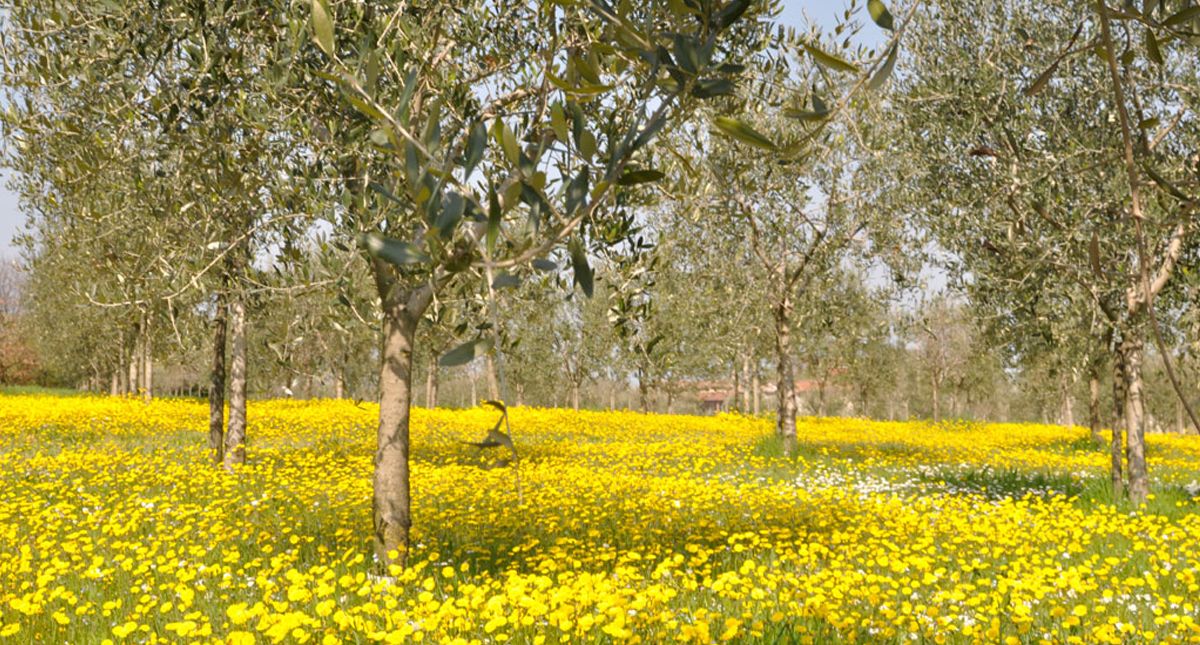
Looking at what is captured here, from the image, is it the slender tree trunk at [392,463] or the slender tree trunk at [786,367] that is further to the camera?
the slender tree trunk at [786,367]

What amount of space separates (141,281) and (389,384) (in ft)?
9.97

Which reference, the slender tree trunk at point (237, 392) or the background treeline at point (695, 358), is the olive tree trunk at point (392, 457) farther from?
the slender tree trunk at point (237, 392)

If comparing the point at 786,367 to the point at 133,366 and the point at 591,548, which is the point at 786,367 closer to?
the point at 591,548

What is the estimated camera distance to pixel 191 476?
44.2 feet

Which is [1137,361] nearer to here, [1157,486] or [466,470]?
[1157,486]

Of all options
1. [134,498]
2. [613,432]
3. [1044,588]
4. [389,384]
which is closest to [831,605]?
[1044,588]

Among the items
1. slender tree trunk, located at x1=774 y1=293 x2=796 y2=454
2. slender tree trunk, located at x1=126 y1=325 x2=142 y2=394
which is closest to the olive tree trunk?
slender tree trunk, located at x1=774 y1=293 x2=796 y2=454

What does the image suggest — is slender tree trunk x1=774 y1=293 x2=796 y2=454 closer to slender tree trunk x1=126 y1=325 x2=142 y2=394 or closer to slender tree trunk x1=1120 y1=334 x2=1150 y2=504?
slender tree trunk x1=1120 y1=334 x2=1150 y2=504

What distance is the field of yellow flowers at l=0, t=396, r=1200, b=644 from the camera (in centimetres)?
556

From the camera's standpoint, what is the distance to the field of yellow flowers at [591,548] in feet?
18.2

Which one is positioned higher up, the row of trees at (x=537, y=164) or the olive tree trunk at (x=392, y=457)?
the row of trees at (x=537, y=164)

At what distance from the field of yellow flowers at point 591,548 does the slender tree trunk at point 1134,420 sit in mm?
291

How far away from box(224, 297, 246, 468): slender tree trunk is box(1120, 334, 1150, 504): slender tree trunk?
14.7 meters

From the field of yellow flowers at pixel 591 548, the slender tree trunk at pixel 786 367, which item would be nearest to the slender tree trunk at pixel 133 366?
the field of yellow flowers at pixel 591 548
